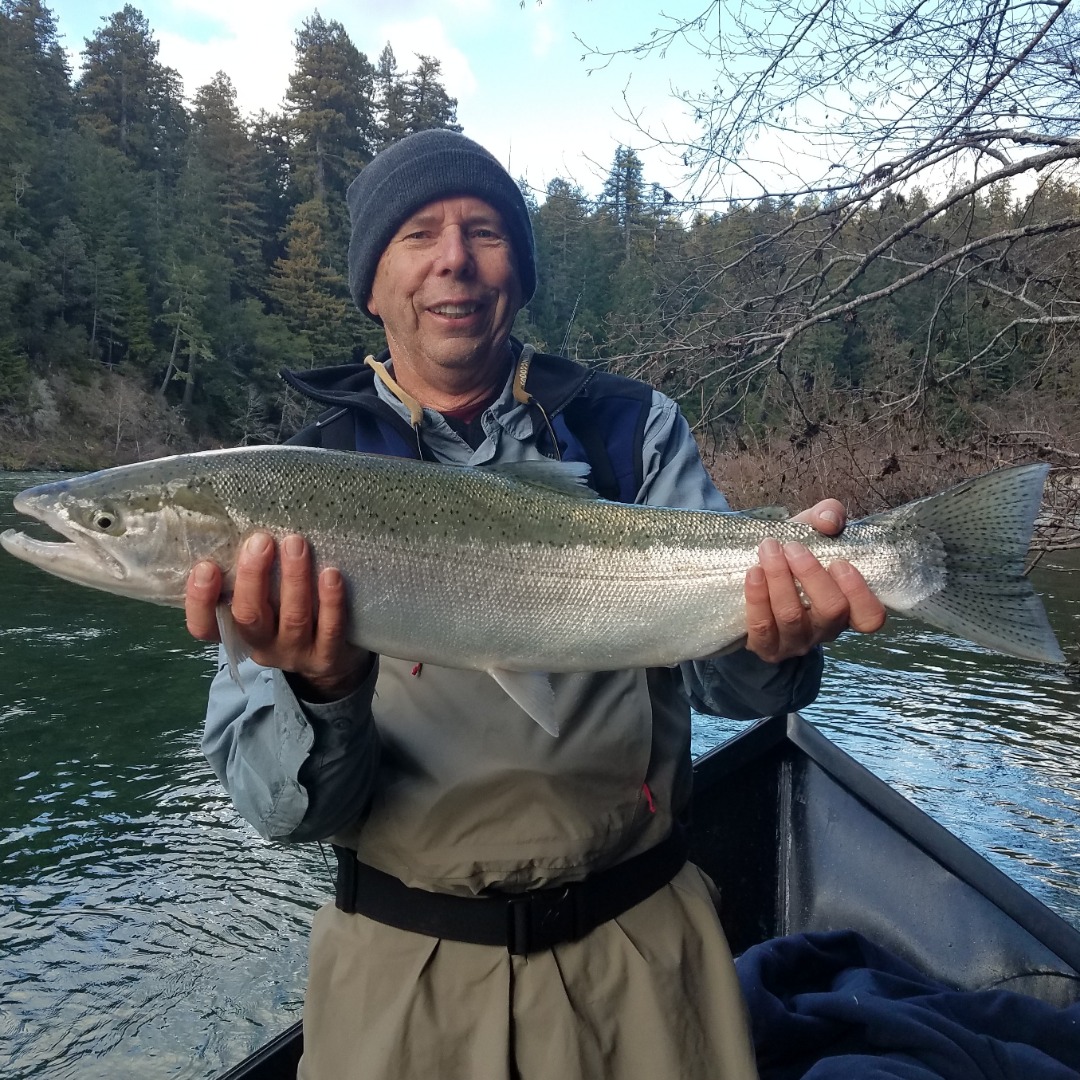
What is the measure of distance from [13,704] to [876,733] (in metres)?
9.02

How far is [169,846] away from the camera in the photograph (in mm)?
6684

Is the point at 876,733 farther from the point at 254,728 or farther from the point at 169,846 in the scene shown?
the point at 254,728

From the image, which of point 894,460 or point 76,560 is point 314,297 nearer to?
point 894,460

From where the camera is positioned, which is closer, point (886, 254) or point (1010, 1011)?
point (1010, 1011)

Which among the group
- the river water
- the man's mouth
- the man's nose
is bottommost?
the river water

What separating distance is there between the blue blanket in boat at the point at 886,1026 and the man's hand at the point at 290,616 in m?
2.22

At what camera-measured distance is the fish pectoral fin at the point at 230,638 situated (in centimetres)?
218

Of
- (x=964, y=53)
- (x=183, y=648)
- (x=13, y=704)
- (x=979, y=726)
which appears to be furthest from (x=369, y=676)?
(x=183, y=648)

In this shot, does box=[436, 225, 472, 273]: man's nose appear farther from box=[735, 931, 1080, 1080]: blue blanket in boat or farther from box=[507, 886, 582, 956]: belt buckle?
box=[735, 931, 1080, 1080]: blue blanket in boat

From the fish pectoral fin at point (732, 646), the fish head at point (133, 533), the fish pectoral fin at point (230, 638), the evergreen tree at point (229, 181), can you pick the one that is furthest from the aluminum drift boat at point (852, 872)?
the evergreen tree at point (229, 181)

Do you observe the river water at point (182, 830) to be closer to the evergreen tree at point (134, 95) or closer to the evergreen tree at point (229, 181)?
the evergreen tree at point (229, 181)

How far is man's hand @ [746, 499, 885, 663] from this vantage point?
92.6 inches

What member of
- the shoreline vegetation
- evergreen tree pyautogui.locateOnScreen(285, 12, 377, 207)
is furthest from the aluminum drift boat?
evergreen tree pyautogui.locateOnScreen(285, 12, 377, 207)

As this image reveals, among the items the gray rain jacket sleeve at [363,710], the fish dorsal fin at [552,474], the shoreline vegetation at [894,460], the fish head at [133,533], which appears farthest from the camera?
the shoreline vegetation at [894,460]
